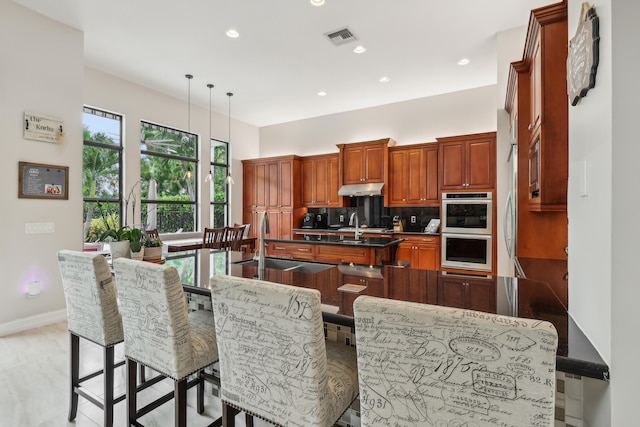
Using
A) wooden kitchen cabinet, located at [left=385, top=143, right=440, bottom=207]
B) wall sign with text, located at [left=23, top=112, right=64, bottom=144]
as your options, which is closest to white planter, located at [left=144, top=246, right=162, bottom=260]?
wall sign with text, located at [left=23, top=112, right=64, bottom=144]

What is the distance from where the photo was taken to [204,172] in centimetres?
609

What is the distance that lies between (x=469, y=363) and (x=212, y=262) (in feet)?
6.44

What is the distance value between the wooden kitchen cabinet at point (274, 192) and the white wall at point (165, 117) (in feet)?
0.75

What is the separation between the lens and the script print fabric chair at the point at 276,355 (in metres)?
0.98

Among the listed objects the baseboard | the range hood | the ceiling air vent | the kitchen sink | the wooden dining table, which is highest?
the ceiling air vent

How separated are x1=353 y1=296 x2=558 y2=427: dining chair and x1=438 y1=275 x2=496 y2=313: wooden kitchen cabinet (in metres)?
0.55

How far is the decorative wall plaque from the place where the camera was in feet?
2.99

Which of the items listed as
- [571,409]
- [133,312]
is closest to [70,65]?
[133,312]

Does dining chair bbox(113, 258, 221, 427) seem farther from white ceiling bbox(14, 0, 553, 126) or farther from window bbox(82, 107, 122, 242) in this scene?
window bbox(82, 107, 122, 242)

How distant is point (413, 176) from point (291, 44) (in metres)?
2.88

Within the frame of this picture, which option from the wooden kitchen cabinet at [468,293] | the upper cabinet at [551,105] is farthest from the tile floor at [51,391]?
the upper cabinet at [551,105]

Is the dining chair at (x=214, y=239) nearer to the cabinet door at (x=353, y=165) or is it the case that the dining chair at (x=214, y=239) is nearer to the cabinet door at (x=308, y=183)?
the cabinet door at (x=308, y=183)

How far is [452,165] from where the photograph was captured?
16.0ft

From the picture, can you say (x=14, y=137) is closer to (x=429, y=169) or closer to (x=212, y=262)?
(x=212, y=262)
